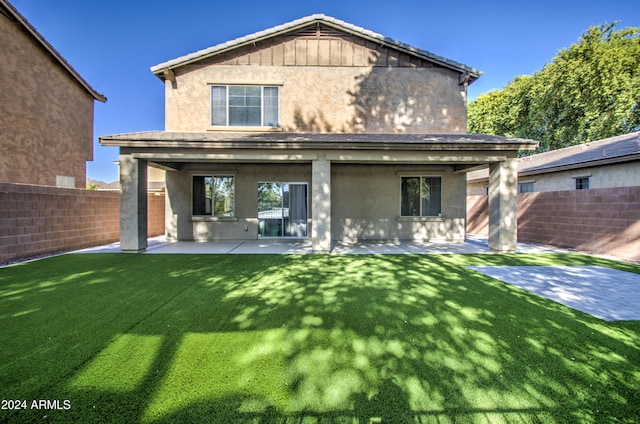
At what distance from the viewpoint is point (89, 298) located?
184 inches

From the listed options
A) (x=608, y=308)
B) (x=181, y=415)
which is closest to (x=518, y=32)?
(x=608, y=308)

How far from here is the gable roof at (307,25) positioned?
34.1 ft

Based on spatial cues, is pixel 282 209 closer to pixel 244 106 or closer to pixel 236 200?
pixel 236 200

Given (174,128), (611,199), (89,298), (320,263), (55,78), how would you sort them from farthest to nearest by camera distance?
(55,78), (174,128), (611,199), (320,263), (89,298)

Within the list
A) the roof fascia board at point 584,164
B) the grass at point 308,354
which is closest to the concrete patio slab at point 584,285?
the grass at point 308,354

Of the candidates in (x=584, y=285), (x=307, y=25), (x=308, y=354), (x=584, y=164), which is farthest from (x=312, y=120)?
(x=584, y=164)

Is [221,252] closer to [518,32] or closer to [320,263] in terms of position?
[320,263]

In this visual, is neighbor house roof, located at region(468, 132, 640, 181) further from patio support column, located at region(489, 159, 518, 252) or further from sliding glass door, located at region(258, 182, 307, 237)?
sliding glass door, located at region(258, 182, 307, 237)

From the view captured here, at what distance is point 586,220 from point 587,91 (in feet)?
65.1

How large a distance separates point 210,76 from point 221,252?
22.6ft

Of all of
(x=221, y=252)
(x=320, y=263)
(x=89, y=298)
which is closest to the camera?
(x=89, y=298)

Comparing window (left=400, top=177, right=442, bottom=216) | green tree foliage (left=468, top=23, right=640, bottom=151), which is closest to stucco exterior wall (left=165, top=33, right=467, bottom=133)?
window (left=400, top=177, right=442, bottom=216)

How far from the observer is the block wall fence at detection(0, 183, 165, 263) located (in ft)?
22.9

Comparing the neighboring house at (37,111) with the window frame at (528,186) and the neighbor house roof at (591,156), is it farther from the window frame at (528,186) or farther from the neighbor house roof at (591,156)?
the window frame at (528,186)
